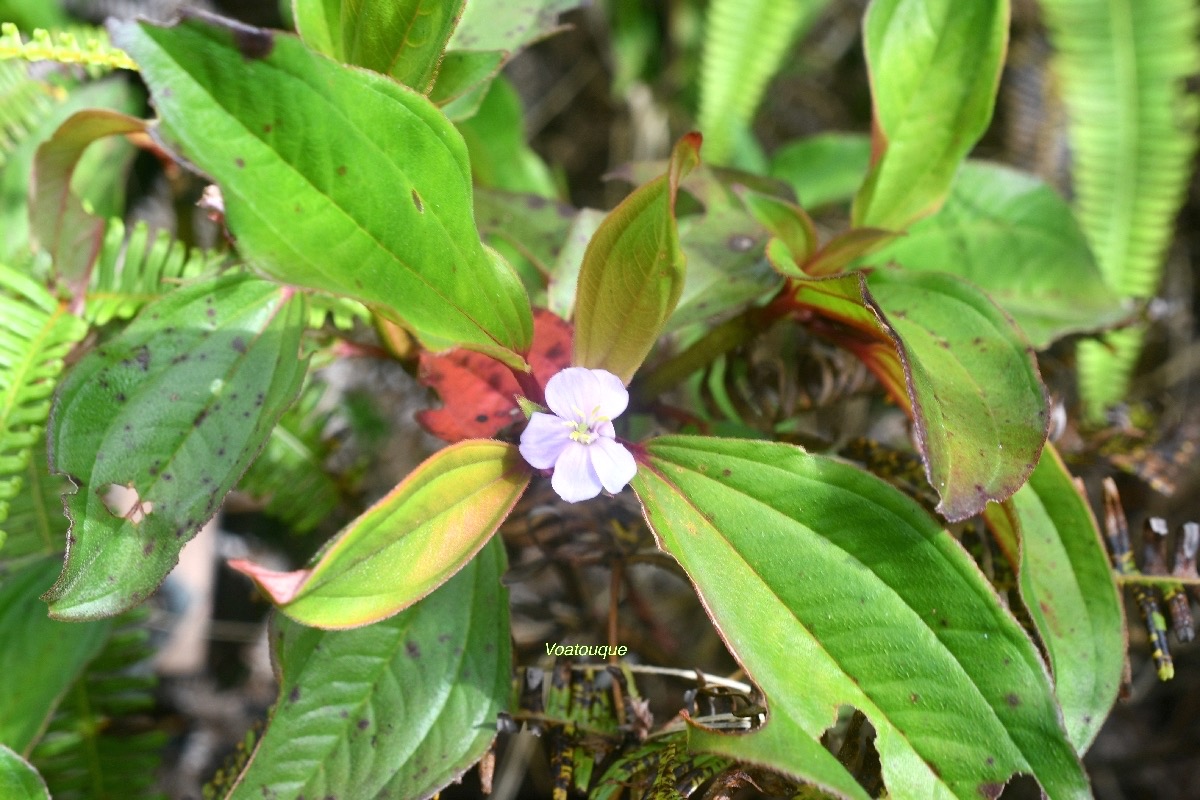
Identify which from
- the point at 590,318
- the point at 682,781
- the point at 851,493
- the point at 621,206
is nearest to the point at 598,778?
the point at 682,781

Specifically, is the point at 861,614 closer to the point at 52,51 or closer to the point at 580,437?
the point at 580,437

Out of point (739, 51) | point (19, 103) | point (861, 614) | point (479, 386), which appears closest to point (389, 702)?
point (479, 386)

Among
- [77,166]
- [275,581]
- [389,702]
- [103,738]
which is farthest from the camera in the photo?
[77,166]

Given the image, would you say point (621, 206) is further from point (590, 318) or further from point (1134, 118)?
point (1134, 118)

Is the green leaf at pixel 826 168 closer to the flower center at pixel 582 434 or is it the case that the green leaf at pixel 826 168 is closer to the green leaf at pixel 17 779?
the flower center at pixel 582 434

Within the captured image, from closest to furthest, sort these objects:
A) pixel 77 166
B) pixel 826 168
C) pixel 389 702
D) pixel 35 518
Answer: pixel 389 702 → pixel 35 518 → pixel 77 166 → pixel 826 168
